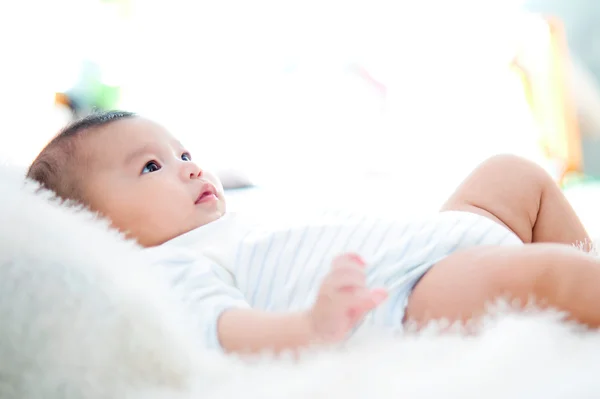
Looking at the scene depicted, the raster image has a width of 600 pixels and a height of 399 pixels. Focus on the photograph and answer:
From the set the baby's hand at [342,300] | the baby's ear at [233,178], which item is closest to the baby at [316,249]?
the baby's hand at [342,300]

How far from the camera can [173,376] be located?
45 cm

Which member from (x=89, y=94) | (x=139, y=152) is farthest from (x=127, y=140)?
(x=89, y=94)

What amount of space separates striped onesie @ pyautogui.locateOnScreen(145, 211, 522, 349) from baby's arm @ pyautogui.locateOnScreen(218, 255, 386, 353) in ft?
0.24

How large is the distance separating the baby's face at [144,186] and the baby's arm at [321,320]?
0.86 feet

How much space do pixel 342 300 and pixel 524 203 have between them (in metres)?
0.45

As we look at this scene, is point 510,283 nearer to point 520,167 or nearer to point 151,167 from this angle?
point 520,167

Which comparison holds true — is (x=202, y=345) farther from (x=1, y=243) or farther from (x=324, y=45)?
(x=324, y=45)

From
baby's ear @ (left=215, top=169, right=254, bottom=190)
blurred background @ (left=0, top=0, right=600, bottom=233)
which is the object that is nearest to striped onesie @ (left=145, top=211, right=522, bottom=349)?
baby's ear @ (left=215, top=169, right=254, bottom=190)

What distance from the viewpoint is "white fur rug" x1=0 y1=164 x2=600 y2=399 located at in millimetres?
400

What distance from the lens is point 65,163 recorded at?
0.78 m

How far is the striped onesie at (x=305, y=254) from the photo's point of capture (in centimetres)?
66

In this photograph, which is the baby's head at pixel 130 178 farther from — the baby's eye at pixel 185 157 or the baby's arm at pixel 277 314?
the baby's arm at pixel 277 314

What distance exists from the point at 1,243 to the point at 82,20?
5.35ft

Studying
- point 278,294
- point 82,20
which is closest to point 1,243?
point 278,294
